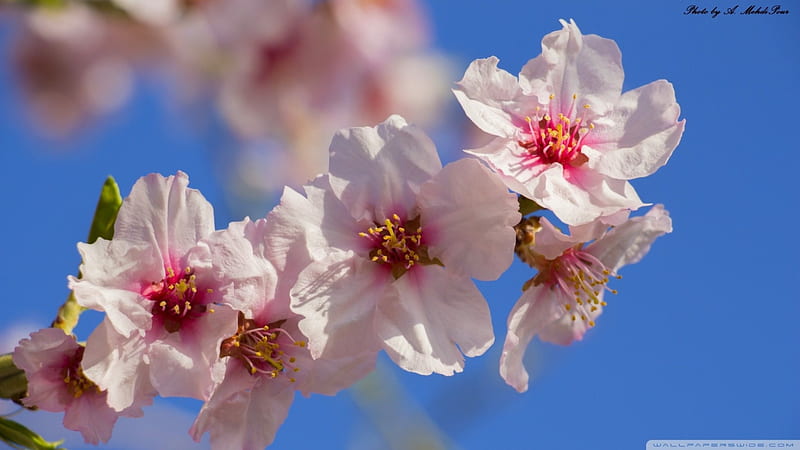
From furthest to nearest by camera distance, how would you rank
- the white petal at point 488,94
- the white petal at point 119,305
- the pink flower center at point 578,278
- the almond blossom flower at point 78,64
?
the almond blossom flower at point 78,64
the pink flower center at point 578,278
the white petal at point 488,94
the white petal at point 119,305

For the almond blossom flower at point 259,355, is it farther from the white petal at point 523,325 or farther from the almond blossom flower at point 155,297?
the white petal at point 523,325

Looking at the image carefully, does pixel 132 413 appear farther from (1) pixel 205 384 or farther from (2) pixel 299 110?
(2) pixel 299 110

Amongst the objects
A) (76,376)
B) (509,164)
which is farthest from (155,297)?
(509,164)

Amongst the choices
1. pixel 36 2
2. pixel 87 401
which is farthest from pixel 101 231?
pixel 36 2

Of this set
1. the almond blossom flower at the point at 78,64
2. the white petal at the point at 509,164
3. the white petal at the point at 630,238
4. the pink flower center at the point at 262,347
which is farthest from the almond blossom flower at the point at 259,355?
the almond blossom flower at the point at 78,64

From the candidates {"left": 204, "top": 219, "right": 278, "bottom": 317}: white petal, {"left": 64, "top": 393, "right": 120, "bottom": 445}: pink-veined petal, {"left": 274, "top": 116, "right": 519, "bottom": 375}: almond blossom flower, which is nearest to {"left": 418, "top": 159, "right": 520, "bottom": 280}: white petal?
{"left": 274, "top": 116, "right": 519, "bottom": 375}: almond blossom flower

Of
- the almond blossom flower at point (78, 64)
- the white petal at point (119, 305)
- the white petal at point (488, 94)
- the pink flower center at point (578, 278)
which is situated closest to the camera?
the white petal at point (119, 305)
